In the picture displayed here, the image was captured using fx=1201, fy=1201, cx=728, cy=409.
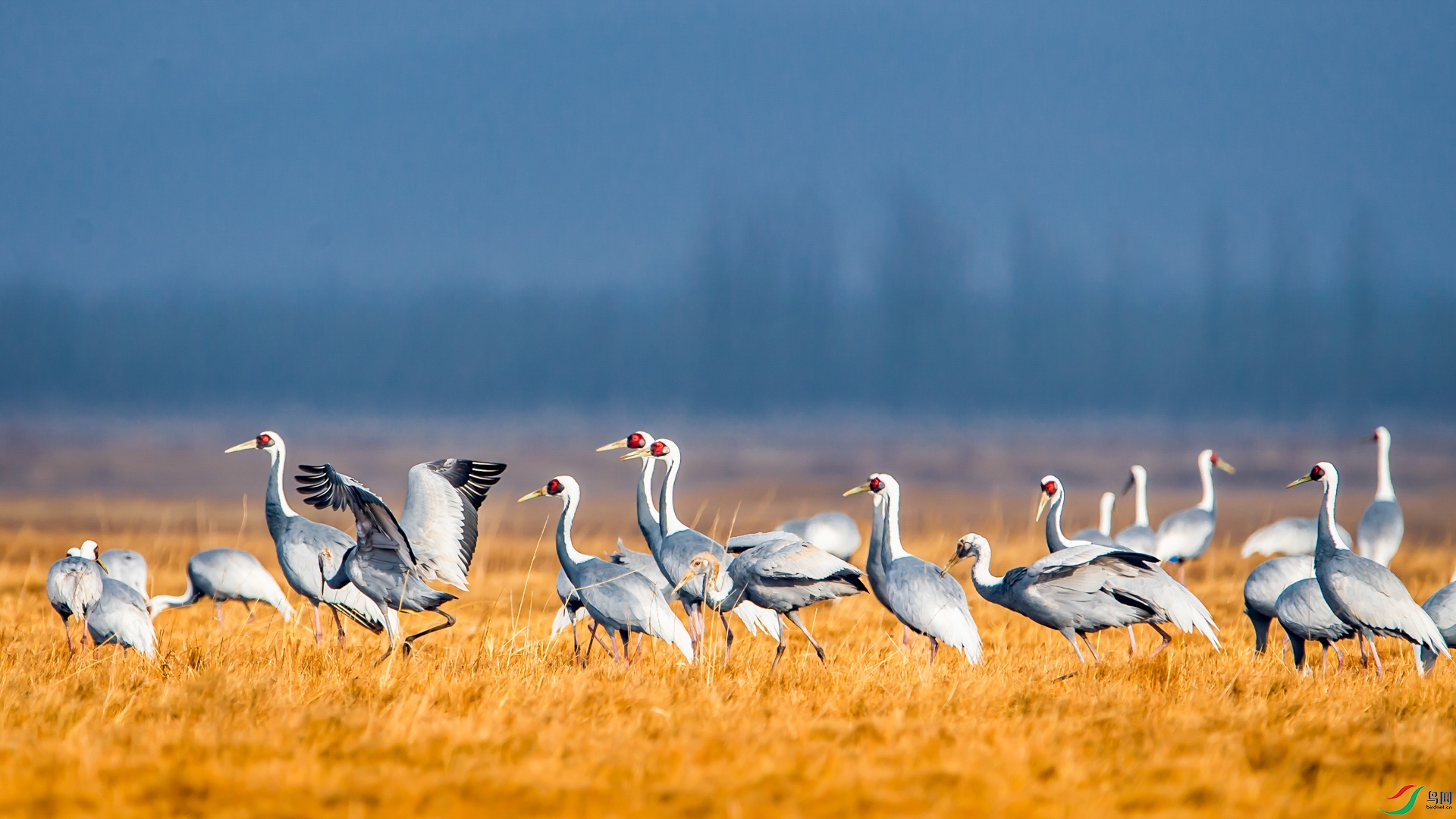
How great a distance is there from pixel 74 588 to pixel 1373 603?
866 centimetres

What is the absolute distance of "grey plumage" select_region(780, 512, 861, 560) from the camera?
48.5 ft

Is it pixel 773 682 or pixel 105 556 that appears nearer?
pixel 773 682

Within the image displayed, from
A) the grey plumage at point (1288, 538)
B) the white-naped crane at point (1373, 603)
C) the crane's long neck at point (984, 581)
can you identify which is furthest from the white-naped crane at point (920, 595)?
the grey plumage at point (1288, 538)

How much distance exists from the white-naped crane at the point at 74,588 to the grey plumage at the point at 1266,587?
8.32 m

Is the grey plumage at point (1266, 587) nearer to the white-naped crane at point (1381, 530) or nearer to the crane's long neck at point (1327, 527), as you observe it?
the crane's long neck at point (1327, 527)

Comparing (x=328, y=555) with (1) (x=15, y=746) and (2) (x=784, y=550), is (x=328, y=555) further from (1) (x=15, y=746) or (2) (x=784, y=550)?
(1) (x=15, y=746)

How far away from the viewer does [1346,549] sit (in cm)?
797

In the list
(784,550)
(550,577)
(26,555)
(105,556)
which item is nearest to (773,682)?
(784,550)

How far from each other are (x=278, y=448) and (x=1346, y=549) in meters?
8.41

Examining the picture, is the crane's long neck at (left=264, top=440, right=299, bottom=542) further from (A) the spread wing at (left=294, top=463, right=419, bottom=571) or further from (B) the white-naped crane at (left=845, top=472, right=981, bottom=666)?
(B) the white-naped crane at (left=845, top=472, right=981, bottom=666)

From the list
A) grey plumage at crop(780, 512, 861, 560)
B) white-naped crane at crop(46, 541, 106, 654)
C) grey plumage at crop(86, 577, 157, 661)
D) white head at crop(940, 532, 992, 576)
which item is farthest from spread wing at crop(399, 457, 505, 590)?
grey plumage at crop(780, 512, 861, 560)

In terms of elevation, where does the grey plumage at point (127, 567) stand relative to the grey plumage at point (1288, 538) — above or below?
above

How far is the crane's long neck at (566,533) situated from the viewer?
855 centimetres

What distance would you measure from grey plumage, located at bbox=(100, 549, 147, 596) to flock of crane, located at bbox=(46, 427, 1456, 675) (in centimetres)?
206
